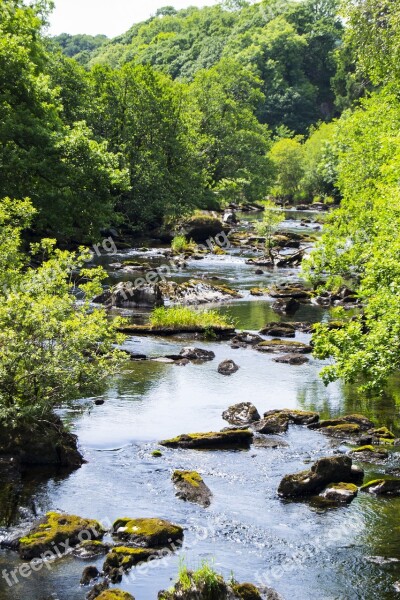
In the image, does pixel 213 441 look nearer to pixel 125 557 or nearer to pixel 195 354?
pixel 125 557

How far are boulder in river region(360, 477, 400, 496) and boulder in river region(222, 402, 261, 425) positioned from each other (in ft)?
17.1

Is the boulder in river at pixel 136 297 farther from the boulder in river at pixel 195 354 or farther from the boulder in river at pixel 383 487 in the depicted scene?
the boulder in river at pixel 383 487

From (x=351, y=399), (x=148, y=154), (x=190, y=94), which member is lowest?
(x=351, y=399)

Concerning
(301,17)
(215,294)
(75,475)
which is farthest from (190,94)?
(301,17)

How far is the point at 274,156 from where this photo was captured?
11488 centimetres

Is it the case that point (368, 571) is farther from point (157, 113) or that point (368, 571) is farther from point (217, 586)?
point (157, 113)

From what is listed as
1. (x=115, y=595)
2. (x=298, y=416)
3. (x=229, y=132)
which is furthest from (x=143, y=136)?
(x=115, y=595)

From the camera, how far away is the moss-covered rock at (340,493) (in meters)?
15.3

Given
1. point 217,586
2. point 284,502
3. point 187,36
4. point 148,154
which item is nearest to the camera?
point 217,586

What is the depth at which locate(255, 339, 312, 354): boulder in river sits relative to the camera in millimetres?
29047

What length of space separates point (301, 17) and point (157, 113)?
12800cm

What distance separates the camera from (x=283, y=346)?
→ 29.5 meters

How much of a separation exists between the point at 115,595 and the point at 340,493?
246 inches

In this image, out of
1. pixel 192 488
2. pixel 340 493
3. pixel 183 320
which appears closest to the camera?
pixel 340 493
